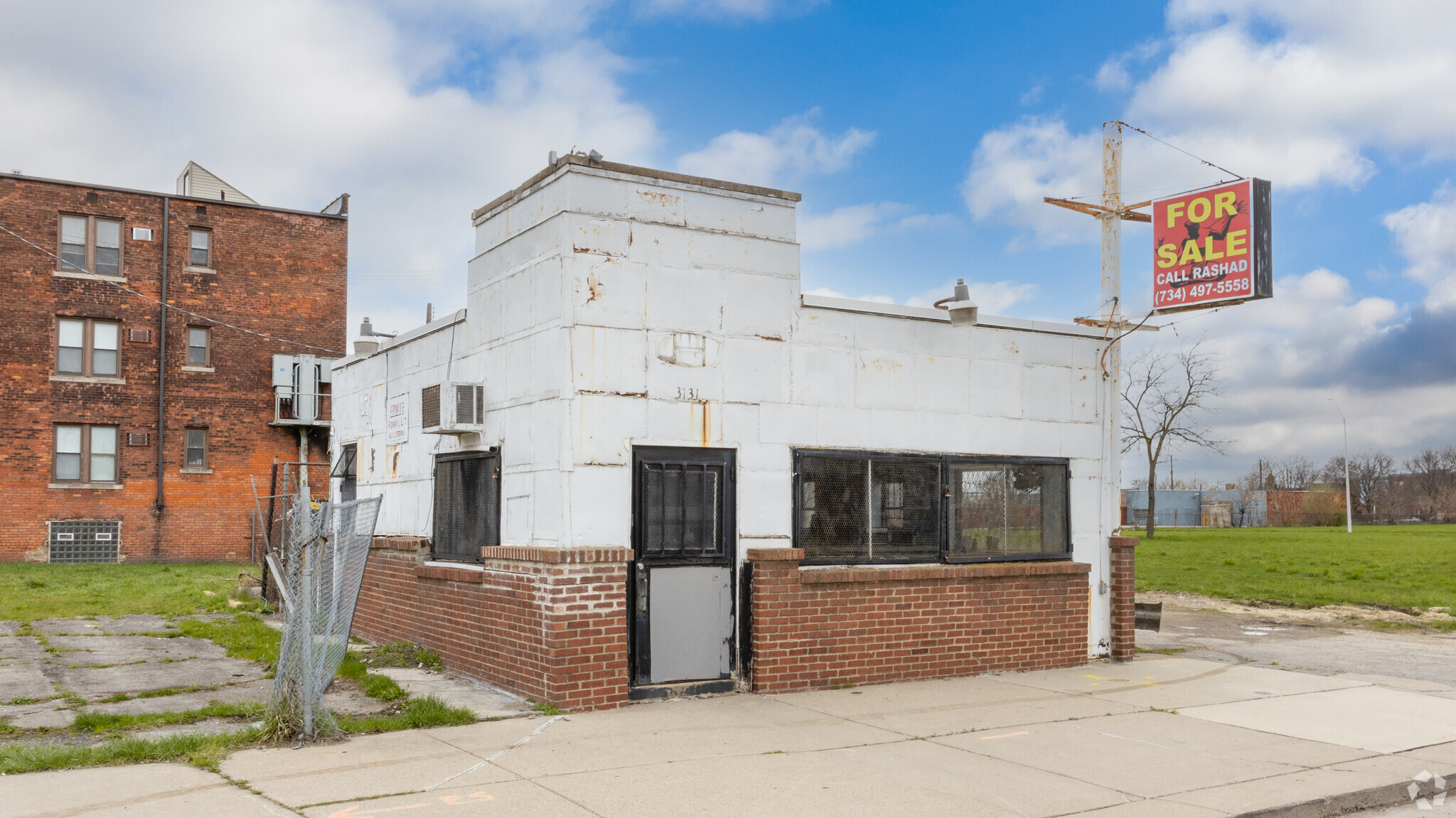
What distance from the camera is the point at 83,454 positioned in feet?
94.7

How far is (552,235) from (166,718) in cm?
485

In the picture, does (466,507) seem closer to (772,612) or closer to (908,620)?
(772,612)

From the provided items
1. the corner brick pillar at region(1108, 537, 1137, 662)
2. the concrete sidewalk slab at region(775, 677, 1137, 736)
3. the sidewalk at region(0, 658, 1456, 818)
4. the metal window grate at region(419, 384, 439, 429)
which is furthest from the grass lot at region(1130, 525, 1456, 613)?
the metal window grate at region(419, 384, 439, 429)

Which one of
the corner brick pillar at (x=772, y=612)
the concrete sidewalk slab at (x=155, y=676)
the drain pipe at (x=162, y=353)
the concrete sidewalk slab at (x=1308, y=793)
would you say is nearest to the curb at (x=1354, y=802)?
the concrete sidewalk slab at (x=1308, y=793)

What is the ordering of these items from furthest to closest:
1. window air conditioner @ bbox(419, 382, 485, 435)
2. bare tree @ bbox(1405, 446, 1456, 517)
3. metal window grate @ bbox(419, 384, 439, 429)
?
bare tree @ bbox(1405, 446, 1456, 517)
metal window grate @ bbox(419, 384, 439, 429)
window air conditioner @ bbox(419, 382, 485, 435)

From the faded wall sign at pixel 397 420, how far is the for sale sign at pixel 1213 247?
8.42 meters

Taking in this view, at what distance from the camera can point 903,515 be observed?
10.8 meters

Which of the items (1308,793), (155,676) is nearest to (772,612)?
(1308,793)

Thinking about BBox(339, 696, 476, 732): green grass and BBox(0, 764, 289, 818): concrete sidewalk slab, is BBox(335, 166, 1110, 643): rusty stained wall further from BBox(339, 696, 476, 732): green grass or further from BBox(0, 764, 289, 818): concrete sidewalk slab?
BBox(0, 764, 289, 818): concrete sidewalk slab

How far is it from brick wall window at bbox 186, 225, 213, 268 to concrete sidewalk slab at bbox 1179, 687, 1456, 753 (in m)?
28.6

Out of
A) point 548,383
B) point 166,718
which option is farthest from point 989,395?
point 166,718

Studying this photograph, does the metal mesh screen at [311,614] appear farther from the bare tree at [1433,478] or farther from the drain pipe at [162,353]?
the bare tree at [1433,478]

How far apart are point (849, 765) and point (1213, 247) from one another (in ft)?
23.8

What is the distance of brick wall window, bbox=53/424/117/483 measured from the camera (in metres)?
28.7
